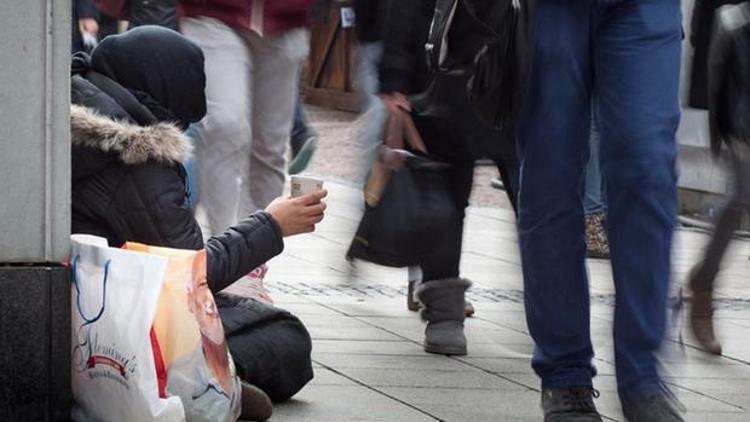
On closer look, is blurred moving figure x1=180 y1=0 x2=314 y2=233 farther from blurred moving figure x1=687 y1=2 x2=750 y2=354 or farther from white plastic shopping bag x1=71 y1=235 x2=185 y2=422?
white plastic shopping bag x1=71 y1=235 x2=185 y2=422

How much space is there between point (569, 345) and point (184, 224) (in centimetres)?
98

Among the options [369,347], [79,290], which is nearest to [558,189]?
[79,290]

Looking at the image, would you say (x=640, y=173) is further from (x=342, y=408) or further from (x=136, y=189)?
(x=136, y=189)

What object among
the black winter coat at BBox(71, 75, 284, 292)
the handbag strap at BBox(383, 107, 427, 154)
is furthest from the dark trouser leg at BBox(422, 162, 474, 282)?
the black winter coat at BBox(71, 75, 284, 292)

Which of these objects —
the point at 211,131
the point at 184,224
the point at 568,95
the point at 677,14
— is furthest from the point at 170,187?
the point at 211,131

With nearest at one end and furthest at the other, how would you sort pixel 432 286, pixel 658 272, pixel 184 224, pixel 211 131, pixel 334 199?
1. pixel 658 272
2. pixel 184 224
3. pixel 432 286
4. pixel 211 131
5. pixel 334 199

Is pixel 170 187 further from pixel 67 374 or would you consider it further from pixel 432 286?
pixel 432 286

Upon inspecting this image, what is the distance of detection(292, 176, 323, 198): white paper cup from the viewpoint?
4699mm

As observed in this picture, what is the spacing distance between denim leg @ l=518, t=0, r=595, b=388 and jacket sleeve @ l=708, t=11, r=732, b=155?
0.97 meters

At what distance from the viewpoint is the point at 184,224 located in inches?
178

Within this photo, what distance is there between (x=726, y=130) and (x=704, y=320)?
74cm

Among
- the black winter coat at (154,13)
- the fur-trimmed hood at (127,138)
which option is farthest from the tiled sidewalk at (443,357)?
the black winter coat at (154,13)

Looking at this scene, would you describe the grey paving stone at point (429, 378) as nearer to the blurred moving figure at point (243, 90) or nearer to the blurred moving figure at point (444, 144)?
the blurred moving figure at point (444, 144)

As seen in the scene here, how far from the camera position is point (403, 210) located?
5.72 meters
